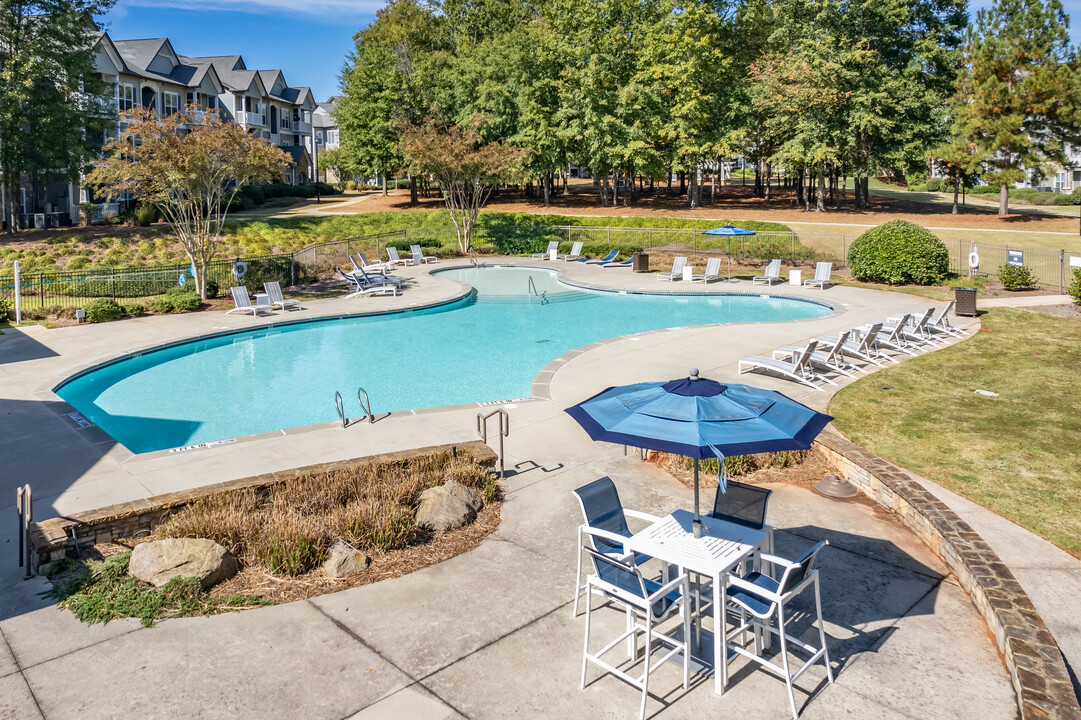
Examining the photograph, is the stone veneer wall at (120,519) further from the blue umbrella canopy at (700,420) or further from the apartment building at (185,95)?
the apartment building at (185,95)

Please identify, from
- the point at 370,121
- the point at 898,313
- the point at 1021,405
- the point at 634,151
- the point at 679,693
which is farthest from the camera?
the point at 370,121

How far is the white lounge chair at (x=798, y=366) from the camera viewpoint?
45.0ft

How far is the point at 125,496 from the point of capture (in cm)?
875

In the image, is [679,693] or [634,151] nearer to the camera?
[679,693]

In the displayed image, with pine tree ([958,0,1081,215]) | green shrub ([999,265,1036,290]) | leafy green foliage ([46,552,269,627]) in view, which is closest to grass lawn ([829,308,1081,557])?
green shrub ([999,265,1036,290])

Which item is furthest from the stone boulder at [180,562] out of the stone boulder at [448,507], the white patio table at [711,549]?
the white patio table at [711,549]

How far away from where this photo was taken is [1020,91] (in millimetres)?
40500

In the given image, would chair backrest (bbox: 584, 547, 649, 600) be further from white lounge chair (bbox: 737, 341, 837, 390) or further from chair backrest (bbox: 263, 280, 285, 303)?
chair backrest (bbox: 263, 280, 285, 303)

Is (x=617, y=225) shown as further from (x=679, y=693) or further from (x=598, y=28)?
(x=679, y=693)

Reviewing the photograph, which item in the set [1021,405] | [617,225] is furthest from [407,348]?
[617,225]

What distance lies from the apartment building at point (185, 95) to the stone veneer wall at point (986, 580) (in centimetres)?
4037

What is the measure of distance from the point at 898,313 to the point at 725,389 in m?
17.0

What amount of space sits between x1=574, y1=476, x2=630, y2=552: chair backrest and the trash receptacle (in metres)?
17.2

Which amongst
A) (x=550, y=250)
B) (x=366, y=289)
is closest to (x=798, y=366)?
(x=366, y=289)
